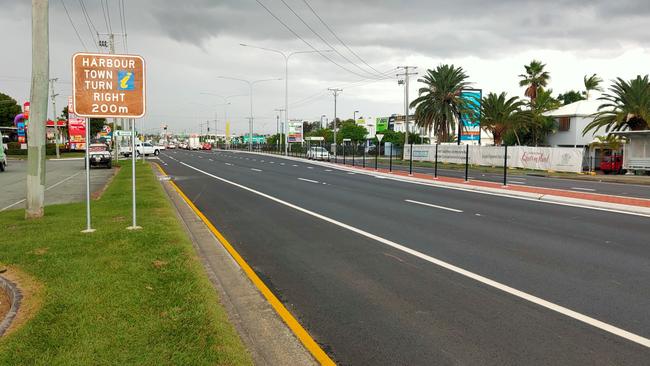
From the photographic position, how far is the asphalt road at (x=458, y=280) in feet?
15.2

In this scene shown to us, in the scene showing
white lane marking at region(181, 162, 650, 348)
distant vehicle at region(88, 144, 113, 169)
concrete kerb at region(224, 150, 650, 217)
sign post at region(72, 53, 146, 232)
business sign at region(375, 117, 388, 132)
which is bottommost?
white lane marking at region(181, 162, 650, 348)

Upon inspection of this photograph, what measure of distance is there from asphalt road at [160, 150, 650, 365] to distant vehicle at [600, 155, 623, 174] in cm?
2798

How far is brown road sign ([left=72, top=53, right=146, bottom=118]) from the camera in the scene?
356 inches

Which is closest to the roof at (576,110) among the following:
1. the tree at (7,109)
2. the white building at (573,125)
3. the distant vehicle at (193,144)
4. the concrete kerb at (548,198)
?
the white building at (573,125)

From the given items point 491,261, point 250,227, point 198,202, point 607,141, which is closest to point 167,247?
point 250,227

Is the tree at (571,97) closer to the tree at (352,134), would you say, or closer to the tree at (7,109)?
the tree at (352,134)

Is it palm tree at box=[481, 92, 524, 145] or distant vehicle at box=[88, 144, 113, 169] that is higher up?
palm tree at box=[481, 92, 524, 145]

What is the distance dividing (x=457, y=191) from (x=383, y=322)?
15.1 metres

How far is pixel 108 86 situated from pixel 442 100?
48.1 metres

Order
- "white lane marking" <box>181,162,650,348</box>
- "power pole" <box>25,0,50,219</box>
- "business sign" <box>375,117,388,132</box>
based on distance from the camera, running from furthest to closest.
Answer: "business sign" <box>375,117,388,132</box>
"power pole" <box>25,0,50,219</box>
"white lane marking" <box>181,162,650,348</box>

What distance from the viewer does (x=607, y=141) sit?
39000 millimetres

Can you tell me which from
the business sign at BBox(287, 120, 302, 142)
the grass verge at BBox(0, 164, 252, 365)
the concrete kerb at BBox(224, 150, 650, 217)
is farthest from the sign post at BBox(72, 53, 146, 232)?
the business sign at BBox(287, 120, 302, 142)

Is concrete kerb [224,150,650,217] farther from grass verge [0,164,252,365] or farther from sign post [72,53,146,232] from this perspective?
sign post [72,53,146,232]

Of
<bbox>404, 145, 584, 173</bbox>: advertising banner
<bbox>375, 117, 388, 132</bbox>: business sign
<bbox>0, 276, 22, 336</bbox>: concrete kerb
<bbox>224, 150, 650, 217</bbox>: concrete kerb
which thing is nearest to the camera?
<bbox>0, 276, 22, 336</bbox>: concrete kerb
